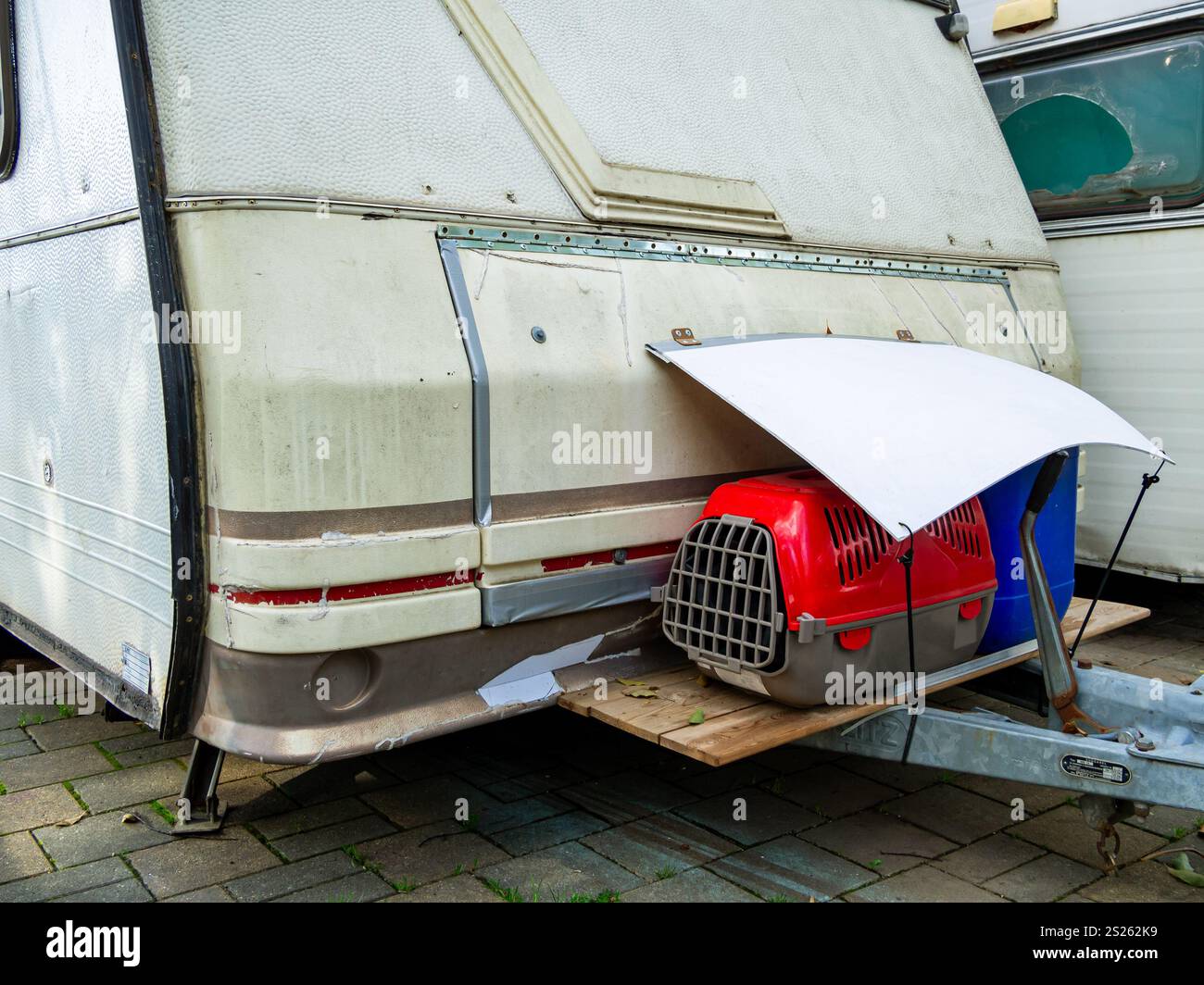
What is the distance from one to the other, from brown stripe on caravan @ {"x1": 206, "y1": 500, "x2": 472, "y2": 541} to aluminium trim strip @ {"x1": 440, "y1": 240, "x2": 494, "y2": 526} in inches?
3.9


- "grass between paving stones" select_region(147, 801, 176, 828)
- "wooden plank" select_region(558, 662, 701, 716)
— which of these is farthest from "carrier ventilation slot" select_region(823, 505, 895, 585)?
"grass between paving stones" select_region(147, 801, 176, 828)

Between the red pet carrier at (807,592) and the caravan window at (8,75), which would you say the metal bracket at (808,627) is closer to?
the red pet carrier at (807,592)

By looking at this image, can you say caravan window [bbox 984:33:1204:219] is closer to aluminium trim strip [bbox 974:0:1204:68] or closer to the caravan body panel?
aluminium trim strip [bbox 974:0:1204:68]

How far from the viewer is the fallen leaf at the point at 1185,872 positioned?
327cm

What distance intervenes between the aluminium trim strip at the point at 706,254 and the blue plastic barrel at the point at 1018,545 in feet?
3.31

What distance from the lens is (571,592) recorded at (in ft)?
10.8

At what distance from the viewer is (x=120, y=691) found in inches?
136

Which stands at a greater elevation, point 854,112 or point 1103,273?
point 854,112

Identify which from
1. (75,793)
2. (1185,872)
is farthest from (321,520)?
(1185,872)

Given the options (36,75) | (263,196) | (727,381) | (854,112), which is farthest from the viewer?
(854,112)

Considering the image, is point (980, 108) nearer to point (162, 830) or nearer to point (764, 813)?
point (764, 813)

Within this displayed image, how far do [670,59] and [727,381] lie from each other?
129 centimetres
